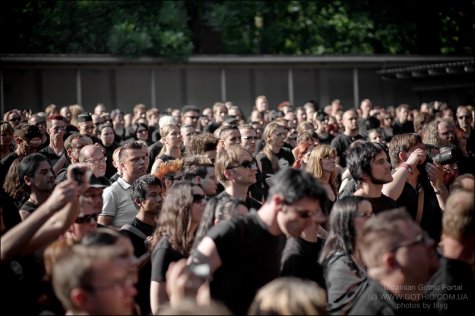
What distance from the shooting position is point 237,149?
26.8ft

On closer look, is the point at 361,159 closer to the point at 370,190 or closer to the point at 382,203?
the point at 370,190

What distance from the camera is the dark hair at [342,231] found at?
20.2 feet

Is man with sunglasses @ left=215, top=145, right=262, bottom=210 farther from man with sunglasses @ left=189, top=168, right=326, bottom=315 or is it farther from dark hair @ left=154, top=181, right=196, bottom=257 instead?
man with sunglasses @ left=189, top=168, right=326, bottom=315

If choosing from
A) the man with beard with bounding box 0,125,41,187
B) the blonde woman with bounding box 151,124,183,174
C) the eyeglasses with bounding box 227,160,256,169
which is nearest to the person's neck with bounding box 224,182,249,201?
the eyeglasses with bounding box 227,160,256,169

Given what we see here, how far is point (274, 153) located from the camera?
12297mm

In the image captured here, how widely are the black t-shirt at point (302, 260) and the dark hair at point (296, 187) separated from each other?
2.72ft

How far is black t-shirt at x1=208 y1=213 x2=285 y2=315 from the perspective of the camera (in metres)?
5.53

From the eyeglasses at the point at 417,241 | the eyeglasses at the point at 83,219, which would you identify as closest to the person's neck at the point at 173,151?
the eyeglasses at the point at 83,219

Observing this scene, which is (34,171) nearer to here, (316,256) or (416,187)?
(316,256)

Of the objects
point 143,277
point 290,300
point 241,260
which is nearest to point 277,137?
point 143,277

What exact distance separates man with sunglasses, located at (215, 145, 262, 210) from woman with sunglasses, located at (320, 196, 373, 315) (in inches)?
64.9

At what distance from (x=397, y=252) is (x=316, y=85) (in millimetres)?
25762

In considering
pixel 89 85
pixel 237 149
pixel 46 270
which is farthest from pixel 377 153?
pixel 89 85

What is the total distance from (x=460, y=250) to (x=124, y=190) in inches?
174
